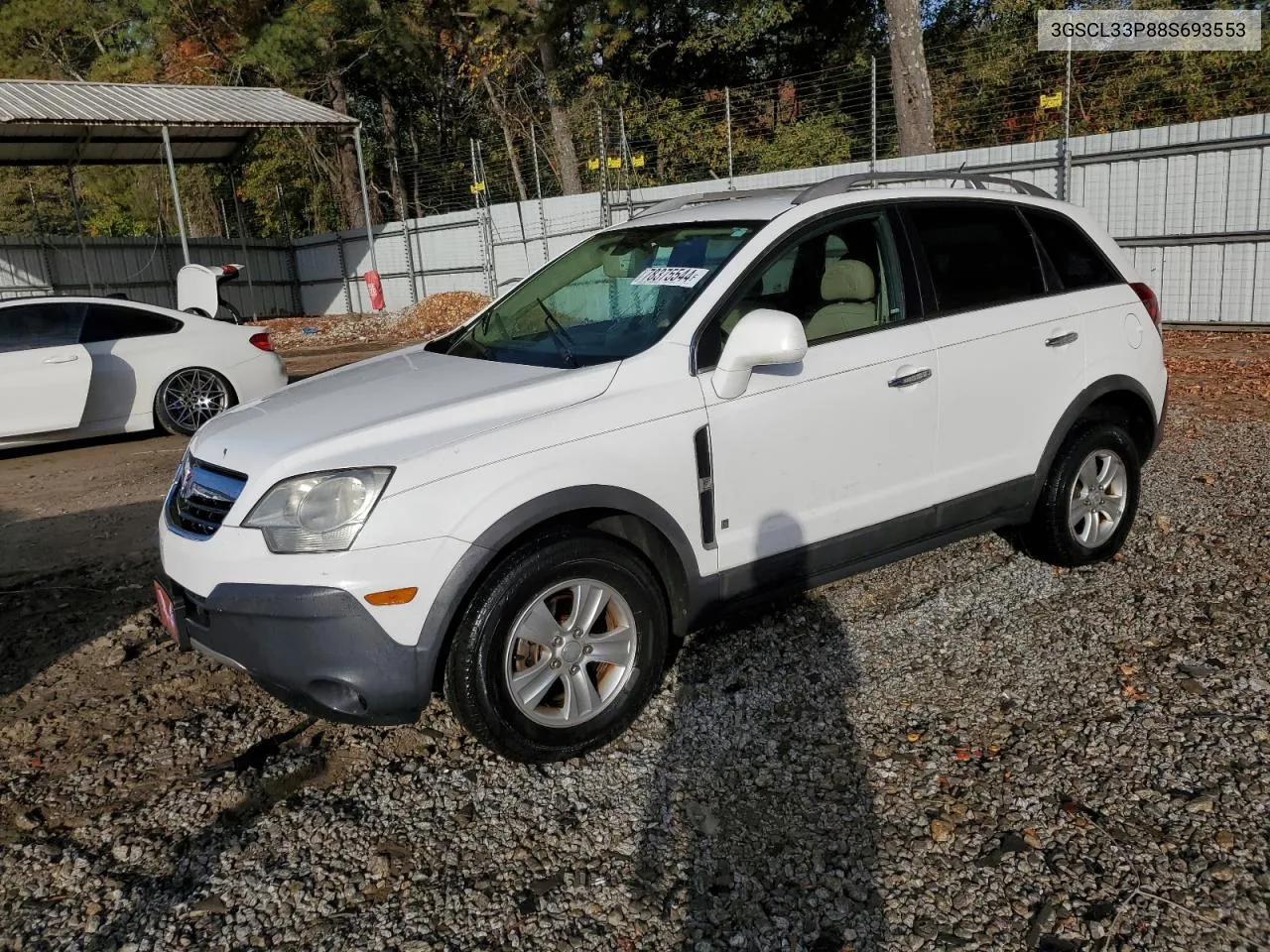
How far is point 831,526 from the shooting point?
395 centimetres

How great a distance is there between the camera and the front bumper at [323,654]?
304cm

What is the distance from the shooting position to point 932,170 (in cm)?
716

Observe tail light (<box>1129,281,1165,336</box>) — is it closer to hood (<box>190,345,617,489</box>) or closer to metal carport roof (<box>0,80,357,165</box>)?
hood (<box>190,345,617,489</box>)

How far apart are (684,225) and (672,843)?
8.09ft

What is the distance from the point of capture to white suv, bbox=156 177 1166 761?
3111 millimetres

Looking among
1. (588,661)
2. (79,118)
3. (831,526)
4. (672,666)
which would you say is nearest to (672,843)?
(588,661)

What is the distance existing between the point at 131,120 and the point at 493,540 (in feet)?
58.5

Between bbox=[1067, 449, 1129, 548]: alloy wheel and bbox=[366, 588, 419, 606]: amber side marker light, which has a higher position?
bbox=[366, 588, 419, 606]: amber side marker light

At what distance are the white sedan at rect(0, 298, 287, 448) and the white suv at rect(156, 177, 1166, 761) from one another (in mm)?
5486

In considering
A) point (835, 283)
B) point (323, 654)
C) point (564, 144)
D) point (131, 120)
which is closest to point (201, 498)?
point (323, 654)

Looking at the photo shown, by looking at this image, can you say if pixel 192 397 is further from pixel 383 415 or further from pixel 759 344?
pixel 759 344

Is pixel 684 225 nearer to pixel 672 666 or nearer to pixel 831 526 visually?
pixel 831 526

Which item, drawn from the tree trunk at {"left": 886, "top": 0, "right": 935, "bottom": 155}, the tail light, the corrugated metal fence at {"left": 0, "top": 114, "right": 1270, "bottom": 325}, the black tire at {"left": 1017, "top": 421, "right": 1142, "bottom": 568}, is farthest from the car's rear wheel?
the tree trunk at {"left": 886, "top": 0, "right": 935, "bottom": 155}

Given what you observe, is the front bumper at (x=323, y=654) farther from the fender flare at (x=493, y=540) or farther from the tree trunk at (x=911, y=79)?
the tree trunk at (x=911, y=79)
